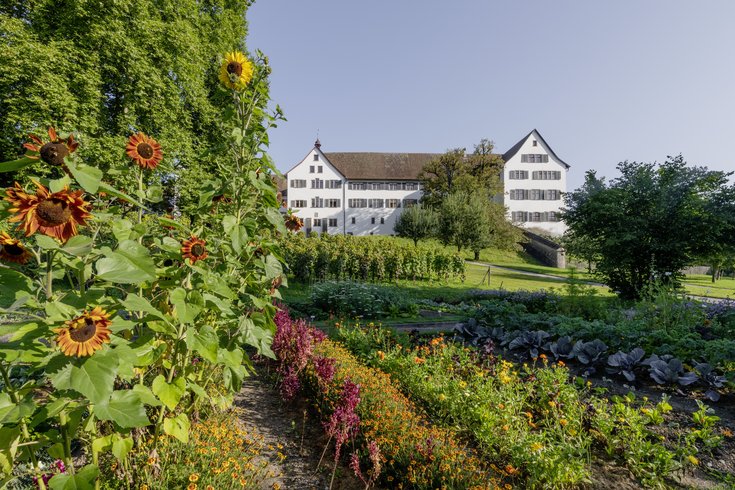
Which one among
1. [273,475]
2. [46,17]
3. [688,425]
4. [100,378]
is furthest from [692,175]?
[46,17]

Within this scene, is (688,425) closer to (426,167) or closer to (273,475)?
(273,475)

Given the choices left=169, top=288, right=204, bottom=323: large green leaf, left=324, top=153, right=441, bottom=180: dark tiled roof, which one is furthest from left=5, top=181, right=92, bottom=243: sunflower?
left=324, top=153, right=441, bottom=180: dark tiled roof

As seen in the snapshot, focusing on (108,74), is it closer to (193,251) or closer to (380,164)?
(193,251)

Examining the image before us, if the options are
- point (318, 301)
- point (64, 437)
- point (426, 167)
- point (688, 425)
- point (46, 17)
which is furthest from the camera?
point (426, 167)

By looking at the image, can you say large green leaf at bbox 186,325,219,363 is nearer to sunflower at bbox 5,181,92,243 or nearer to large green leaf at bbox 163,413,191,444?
large green leaf at bbox 163,413,191,444

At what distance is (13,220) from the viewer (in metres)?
1.19

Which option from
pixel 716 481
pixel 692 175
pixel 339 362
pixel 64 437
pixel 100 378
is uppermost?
pixel 692 175

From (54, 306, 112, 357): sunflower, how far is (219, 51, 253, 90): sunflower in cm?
179

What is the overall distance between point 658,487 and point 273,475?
297cm

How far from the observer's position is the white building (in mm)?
40250

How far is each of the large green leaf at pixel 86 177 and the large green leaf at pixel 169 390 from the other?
47.2 inches

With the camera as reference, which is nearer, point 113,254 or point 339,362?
point 113,254

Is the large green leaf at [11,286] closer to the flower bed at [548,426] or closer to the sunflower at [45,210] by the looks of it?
the sunflower at [45,210]

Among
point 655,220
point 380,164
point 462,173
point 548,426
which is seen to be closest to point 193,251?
point 548,426
